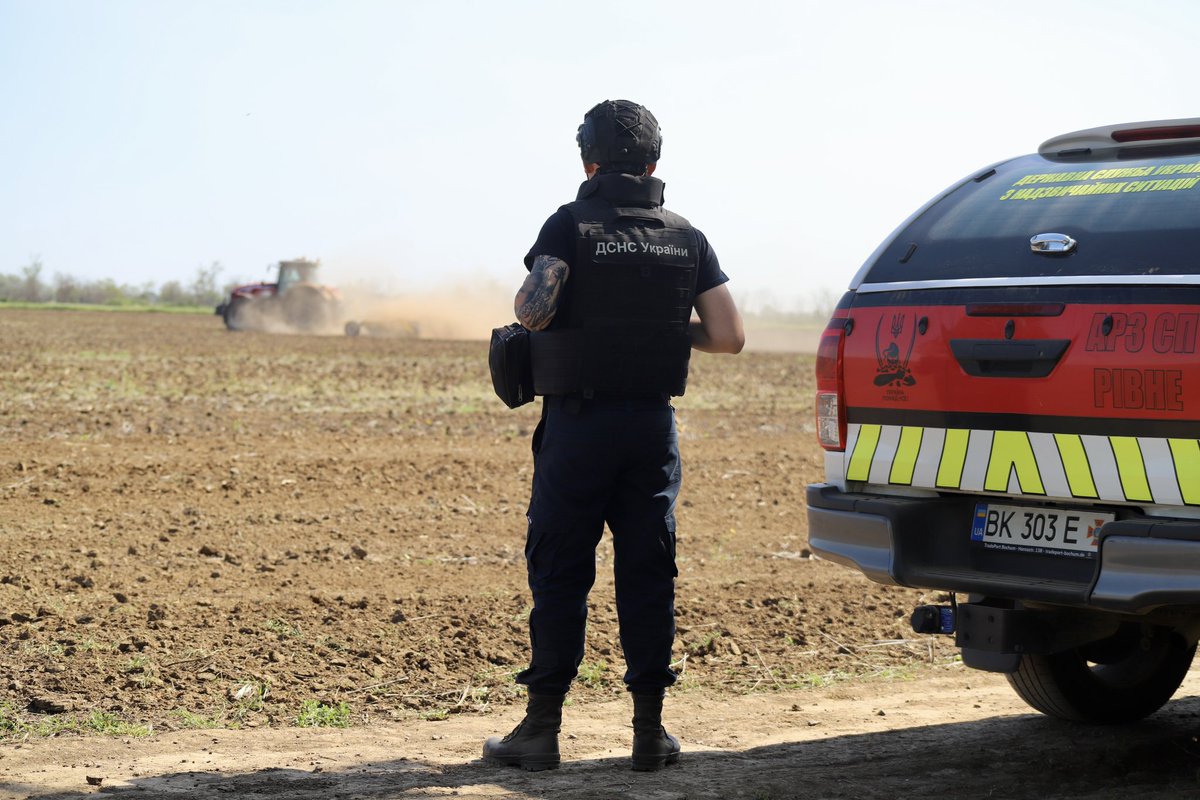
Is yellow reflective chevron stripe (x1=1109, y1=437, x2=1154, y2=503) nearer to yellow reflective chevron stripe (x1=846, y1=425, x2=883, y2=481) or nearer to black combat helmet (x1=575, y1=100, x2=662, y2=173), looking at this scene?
yellow reflective chevron stripe (x1=846, y1=425, x2=883, y2=481)

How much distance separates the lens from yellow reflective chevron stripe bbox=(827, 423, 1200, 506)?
12.4ft

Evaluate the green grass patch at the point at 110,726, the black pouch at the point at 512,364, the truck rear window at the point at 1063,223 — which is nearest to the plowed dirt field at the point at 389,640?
the green grass patch at the point at 110,726

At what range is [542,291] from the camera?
4.44 meters

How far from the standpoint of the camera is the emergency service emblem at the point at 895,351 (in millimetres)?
4414

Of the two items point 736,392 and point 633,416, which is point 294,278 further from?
point 633,416

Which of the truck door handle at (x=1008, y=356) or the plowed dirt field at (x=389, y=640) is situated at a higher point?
the truck door handle at (x=1008, y=356)

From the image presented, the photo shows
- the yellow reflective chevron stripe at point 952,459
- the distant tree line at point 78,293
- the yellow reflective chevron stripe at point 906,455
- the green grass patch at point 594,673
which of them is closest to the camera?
the yellow reflective chevron stripe at point 952,459

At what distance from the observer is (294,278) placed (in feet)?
137

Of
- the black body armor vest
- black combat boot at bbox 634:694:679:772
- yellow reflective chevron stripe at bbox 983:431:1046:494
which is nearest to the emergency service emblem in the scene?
yellow reflective chevron stripe at bbox 983:431:1046:494

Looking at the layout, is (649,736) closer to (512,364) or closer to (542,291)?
(512,364)

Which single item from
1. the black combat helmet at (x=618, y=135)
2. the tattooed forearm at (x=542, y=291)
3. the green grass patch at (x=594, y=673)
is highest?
the black combat helmet at (x=618, y=135)

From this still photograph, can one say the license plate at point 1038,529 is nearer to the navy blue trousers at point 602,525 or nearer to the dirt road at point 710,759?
the dirt road at point 710,759

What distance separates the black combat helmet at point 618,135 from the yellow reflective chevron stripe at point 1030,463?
1216mm

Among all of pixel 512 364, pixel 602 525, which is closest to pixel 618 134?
pixel 512 364
